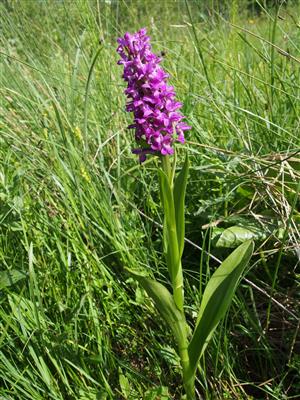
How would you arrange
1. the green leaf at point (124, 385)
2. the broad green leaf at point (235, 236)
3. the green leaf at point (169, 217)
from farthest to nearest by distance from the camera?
1. the broad green leaf at point (235, 236)
2. the green leaf at point (124, 385)
3. the green leaf at point (169, 217)

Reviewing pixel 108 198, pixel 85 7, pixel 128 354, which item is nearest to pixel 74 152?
pixel 108 198

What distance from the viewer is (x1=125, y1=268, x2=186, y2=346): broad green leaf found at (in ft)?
2.94

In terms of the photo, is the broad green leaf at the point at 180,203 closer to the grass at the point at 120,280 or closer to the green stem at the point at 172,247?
the green stem at the point at 172,247

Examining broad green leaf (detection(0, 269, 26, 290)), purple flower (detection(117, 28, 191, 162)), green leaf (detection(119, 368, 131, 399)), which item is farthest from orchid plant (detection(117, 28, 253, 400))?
broad green leaf (detection(0, 269, 26, 290))

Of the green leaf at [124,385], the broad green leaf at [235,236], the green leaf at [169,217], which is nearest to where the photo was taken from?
the green leaf at [169,217]

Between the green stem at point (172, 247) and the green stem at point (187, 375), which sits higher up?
the green stem at point (172, 247)

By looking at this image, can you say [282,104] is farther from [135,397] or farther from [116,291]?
[135,397]

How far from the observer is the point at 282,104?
163 centimetres

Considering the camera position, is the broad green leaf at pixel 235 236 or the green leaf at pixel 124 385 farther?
the broad green leaf at pixel 235 236

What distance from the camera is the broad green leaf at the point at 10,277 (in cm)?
105

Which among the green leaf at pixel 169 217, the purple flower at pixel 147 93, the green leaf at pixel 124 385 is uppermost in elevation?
the purple flower at pixel 147 93

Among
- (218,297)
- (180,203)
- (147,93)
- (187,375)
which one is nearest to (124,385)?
(187,375)

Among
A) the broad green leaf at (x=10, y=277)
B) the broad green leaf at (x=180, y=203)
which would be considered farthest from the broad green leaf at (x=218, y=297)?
the broad green leaf at (x=10, y=277)

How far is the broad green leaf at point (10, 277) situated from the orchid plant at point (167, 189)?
30cm
